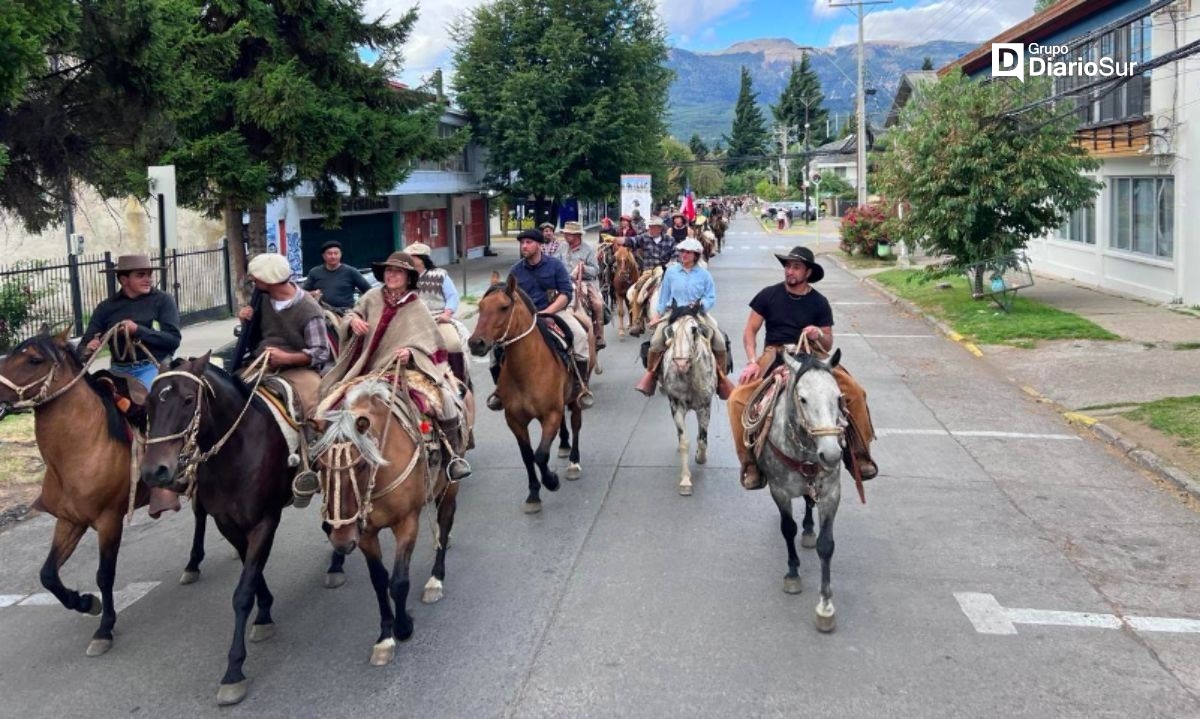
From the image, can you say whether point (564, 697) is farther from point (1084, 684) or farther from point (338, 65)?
point (338, 65)

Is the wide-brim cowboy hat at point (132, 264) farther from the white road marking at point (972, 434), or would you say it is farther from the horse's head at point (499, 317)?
the white road marking at point (972, 434)

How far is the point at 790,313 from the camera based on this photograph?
312 inches

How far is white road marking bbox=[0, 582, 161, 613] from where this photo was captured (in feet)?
23.9

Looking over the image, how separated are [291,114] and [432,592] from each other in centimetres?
1569

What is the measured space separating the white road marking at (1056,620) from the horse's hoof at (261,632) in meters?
4.43

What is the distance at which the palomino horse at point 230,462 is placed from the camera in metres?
5.54

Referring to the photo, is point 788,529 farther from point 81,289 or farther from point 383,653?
point 81,289

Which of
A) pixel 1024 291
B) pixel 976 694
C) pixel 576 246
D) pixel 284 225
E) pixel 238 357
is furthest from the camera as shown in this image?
pixel 284 225

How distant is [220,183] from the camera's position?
67.5 ft

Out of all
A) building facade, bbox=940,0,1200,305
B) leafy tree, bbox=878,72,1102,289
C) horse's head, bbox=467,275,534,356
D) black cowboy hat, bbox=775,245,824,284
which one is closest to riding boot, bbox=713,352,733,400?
horse's head, bbox=467,275,534,356

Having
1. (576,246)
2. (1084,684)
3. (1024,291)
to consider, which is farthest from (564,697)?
(1024,291)

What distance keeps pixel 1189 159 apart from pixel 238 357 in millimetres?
19226

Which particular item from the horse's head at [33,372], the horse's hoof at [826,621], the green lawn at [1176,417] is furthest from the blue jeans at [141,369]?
the green lawn at [1176,417]

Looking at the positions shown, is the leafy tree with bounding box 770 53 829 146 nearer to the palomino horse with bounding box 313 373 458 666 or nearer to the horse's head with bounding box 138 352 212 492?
the palomino horse with bounding box 313 373 458 666
